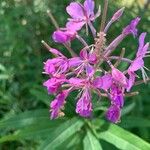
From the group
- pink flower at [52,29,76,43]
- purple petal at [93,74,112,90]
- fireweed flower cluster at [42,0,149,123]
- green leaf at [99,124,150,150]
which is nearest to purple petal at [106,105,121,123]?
fireweed flower cluster at [42,0,149,123]

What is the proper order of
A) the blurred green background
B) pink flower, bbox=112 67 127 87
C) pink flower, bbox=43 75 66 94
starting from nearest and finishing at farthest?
pink flower, bbox=112 67 127 87 < pink flower, bbox=43 75 66 94 < the blurred green background

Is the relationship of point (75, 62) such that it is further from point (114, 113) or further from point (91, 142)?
point (91, 142)

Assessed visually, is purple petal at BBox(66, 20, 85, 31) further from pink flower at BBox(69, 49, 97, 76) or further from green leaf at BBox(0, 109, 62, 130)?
green leaf at BBox(0, 109, 62, 130)

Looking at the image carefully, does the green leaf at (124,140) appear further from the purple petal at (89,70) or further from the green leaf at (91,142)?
the purple petal at (89,70)

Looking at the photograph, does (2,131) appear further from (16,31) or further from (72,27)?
(72,27)

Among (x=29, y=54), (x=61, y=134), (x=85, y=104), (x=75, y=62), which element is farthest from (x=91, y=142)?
(x=29, y=54)

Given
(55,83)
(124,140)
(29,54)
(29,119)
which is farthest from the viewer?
(29,54)

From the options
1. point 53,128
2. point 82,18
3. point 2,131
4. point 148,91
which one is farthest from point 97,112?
point 82,18
